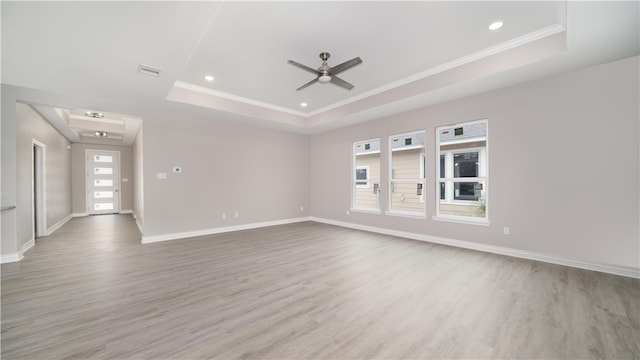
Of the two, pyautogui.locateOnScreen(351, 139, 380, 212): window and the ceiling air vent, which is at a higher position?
the ceiling air vent

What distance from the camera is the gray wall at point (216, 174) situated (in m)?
5.20

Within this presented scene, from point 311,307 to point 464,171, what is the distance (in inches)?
173

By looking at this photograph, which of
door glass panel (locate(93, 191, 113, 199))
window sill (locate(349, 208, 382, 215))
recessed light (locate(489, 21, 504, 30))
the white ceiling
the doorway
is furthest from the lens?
door glass panel (locate(93, 191, 113, 199))

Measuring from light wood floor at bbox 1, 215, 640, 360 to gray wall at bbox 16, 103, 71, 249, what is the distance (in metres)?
0.87

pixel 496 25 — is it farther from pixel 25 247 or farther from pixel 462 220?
pixel 25 247

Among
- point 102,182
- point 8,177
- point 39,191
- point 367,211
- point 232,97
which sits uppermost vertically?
point 232,97

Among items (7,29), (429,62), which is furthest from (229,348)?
(429,62)

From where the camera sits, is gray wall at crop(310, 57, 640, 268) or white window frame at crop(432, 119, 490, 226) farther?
white window frame at crop(432, 119, 490, 226)

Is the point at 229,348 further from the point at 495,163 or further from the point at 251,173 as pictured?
the point at 251,173

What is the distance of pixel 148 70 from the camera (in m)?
3.37

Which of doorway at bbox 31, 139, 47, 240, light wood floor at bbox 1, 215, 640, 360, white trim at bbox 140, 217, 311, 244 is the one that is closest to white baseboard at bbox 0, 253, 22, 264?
light wood floor at bbox 1, 215, 640, 360

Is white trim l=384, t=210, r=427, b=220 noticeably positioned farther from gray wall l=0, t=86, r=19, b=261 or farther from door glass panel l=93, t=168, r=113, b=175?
door glass panel l=93, t=168, r=113, b=175

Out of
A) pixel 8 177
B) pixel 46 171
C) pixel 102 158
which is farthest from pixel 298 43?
pixel 102 158

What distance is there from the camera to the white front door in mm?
9047
